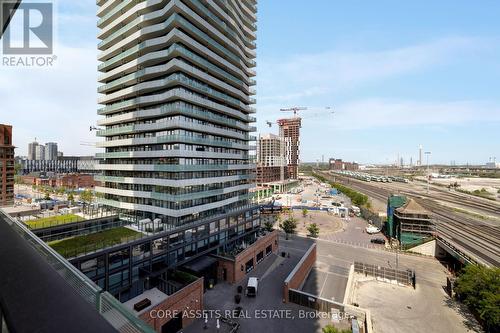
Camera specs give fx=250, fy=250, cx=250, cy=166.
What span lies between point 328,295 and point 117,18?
65.4 metres

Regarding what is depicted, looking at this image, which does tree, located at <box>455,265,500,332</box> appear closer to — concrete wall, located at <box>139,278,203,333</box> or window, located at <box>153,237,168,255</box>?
concrete wall, located at <box>139,278,203,333</box>

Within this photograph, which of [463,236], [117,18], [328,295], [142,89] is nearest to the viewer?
[328,295]

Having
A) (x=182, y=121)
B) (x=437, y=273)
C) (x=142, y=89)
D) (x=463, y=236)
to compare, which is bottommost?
(x=437, y=273)

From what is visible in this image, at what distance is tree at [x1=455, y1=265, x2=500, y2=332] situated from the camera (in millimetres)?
28922

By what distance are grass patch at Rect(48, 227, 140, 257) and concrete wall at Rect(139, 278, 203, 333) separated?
9193 mm

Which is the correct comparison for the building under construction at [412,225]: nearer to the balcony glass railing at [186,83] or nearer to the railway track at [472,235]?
the railway track at [472,235]

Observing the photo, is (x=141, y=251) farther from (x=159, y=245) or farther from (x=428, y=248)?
(x=428, y=248)

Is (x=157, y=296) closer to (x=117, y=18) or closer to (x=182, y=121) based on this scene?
(x=182, y=121)

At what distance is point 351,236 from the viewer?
71.8m

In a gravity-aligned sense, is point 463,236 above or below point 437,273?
above

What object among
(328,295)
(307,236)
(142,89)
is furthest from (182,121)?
(307,236)

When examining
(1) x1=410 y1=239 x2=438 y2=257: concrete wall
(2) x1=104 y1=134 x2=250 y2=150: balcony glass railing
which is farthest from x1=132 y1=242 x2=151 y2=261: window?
(1) x1=410 y1=239 x2=438 y2=257: concrete wall

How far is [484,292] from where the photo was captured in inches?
1207

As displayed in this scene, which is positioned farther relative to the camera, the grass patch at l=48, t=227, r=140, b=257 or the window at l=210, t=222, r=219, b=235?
the window at l=210, t=222, r=219, b=235
